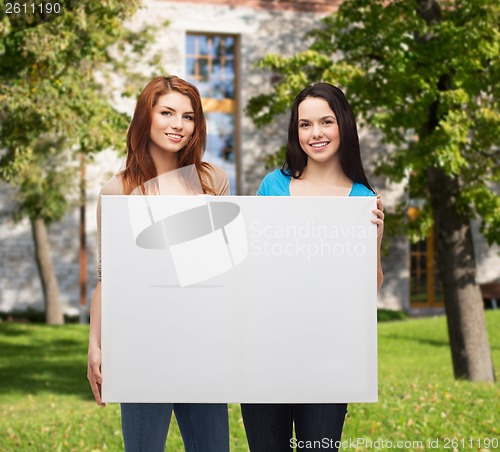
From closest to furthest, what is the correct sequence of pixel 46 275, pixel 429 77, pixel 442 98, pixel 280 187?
1. pixel 280 187
2. pixel 429 77
3. pixel 442 98
4. pixel 46 275

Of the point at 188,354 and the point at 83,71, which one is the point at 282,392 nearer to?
the point at 188,354

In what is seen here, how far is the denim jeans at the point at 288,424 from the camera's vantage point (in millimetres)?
2799

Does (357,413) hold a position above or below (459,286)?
below

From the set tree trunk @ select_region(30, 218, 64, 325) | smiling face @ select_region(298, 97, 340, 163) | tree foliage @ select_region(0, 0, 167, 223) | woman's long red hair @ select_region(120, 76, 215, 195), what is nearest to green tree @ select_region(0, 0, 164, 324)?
tree foliage @ select_region(0, 0, 167, 223)

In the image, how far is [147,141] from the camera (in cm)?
286

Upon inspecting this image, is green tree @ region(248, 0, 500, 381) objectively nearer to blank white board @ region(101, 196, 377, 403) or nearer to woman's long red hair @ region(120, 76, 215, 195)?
woman's long red hair @ region(120, 76, 215, 195)

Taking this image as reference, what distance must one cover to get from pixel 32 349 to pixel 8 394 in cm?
355

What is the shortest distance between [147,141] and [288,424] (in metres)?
1.10

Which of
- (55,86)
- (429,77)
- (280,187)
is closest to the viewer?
(280,187)

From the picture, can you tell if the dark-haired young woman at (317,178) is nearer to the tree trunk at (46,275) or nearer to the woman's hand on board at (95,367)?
the woman's hand on board at (95,367)

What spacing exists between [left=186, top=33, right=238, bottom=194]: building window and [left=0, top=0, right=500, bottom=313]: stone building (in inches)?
1.0

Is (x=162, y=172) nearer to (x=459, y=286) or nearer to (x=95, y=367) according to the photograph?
(x=95, y=367)

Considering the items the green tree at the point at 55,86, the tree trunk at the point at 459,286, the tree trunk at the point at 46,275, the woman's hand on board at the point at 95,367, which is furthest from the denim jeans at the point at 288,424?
the tree trunk at the point at 46,275

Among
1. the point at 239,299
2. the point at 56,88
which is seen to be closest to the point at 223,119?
the point at 56,88
